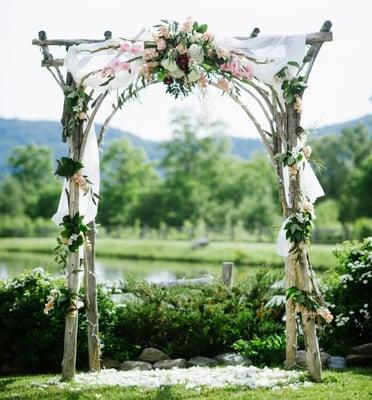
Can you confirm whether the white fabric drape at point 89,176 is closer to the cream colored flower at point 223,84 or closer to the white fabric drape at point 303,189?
the cream colored flower at point 223,84

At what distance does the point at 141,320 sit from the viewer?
8977mm

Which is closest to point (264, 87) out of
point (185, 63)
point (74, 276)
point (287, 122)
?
point (287, 122)

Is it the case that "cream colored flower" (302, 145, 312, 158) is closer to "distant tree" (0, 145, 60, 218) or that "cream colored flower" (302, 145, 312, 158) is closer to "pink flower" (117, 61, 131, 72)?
"pink flower" (117, 61, 131, 72)

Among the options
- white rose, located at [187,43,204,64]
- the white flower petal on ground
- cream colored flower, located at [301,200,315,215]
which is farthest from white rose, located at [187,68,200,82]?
the white flower petal on ground

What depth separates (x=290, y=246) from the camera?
7094 millimetres

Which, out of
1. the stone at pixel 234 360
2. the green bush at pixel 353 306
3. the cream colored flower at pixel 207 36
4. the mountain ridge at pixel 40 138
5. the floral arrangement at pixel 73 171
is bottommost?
the stone at pixel 234 360

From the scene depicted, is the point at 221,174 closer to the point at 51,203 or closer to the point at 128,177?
the point at 128,177

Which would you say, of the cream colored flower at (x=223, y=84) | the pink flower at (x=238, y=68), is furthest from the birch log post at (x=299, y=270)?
the cream colored flower at (x=223, y=84)

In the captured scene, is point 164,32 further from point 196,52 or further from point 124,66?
point 124,66

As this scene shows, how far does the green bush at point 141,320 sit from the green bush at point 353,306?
2.49 ft

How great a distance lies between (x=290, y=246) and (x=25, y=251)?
4109 cm

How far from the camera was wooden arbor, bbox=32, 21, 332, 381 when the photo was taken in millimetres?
7023

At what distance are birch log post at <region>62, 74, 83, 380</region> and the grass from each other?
1.16 ft

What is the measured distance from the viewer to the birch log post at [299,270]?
6.89 m
